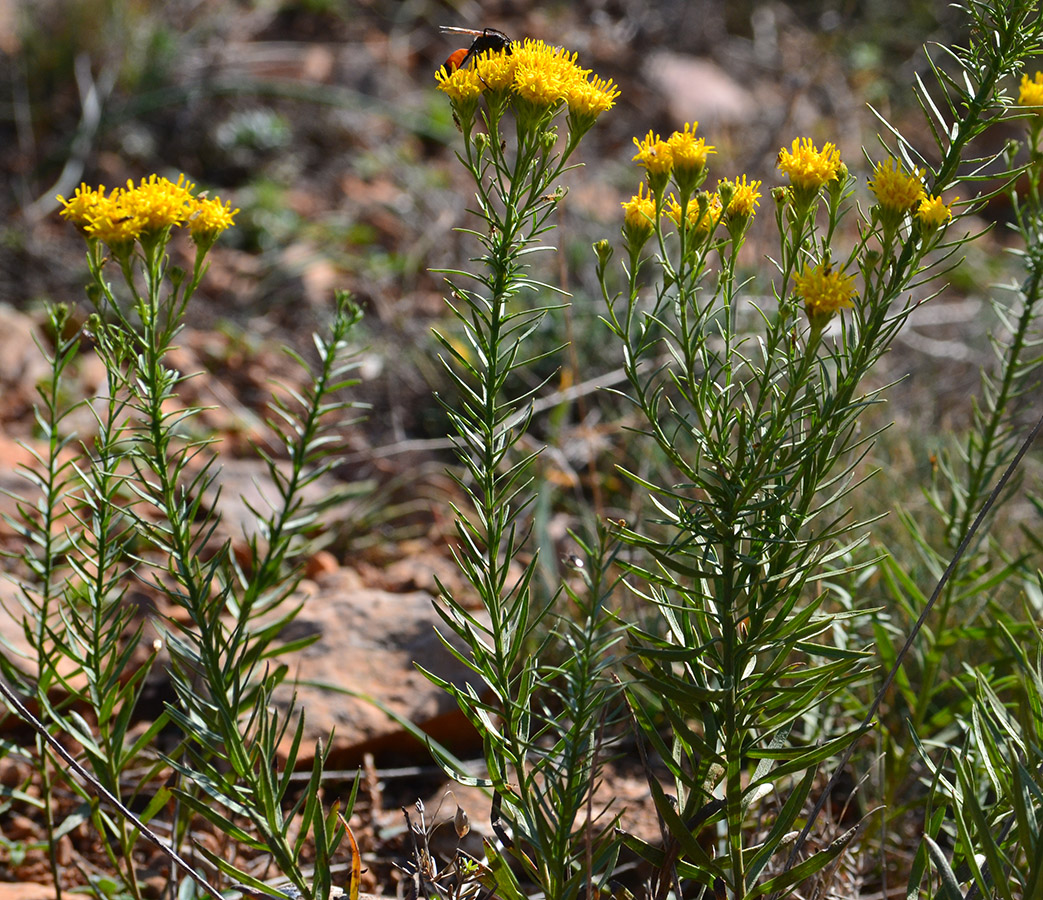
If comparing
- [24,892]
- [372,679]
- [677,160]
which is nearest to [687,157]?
[677,160]

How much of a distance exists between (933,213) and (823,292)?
17 centimetres

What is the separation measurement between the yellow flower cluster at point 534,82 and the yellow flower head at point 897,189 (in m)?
0.37

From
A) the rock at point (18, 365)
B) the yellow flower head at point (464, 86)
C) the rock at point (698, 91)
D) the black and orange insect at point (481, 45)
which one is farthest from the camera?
the rock at point (698, 91)

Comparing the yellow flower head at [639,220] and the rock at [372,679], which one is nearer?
the yellow flower head at [639,220]

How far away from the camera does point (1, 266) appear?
4395mm

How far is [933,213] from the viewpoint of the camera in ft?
4.03

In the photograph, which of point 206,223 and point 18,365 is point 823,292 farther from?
point 18,365

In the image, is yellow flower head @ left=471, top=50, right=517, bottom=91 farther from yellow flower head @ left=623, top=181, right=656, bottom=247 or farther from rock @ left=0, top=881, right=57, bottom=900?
rock @ left=0, top=881, right=57, bottom=900

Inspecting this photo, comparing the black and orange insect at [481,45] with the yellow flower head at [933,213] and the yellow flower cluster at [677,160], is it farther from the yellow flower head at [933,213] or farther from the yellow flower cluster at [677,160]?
the yellow flower head at [933,213]

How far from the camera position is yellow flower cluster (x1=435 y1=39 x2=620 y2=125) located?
1274 mm

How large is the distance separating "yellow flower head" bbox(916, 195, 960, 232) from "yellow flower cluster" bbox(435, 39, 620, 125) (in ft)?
1.40

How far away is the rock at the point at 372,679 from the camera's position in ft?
7.57

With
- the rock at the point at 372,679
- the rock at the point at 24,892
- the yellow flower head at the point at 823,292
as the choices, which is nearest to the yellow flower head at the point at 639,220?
the yellow flower head at the point at 823,292

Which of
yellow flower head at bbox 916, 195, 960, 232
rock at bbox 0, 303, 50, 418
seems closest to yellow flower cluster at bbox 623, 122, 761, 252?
yellow flower head at bbox 916, 195, 960, 232
